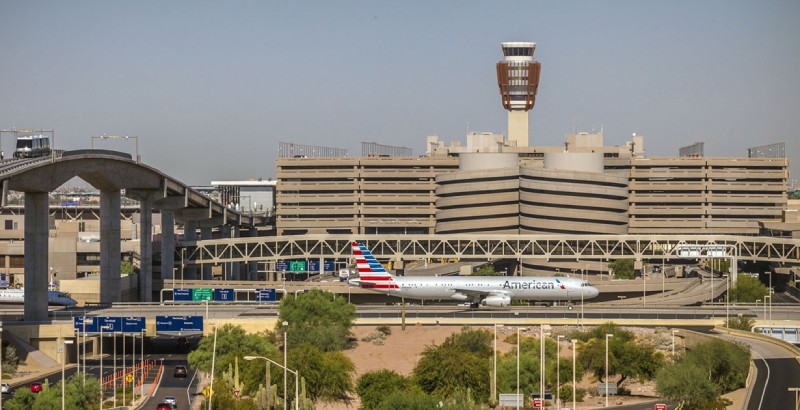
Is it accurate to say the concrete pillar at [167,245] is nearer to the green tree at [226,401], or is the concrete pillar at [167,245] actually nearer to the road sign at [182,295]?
the road sign at [182,295]

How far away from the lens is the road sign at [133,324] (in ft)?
413

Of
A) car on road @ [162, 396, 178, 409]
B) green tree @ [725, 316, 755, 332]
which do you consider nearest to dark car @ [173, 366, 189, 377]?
car on road @ [162, 396, 178, 409]

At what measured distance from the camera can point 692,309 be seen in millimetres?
150625

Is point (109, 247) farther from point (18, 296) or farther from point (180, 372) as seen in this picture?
point (180, 372)

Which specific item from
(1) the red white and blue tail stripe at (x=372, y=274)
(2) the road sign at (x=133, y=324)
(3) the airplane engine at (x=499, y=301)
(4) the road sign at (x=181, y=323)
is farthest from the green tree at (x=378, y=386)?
(1) the red white and blue tail stripe at (x=372, y=274)

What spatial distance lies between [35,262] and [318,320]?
2926 cm

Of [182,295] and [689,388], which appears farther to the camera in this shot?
[182,295]

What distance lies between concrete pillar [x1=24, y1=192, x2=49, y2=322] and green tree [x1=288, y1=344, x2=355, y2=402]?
39.8 meters

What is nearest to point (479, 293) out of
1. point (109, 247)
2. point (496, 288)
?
point (496, 288)

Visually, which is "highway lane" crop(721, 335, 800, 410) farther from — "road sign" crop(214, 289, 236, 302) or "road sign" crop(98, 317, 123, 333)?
"road sign" crop(214, 289, 236, 302)

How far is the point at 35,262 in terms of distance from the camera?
436 feet

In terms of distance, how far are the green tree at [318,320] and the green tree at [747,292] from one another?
62548 millimetres

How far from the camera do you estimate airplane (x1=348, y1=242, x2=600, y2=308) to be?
148750 mm

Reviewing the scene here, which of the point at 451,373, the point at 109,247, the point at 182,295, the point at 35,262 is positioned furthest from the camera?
the point at 182,295
